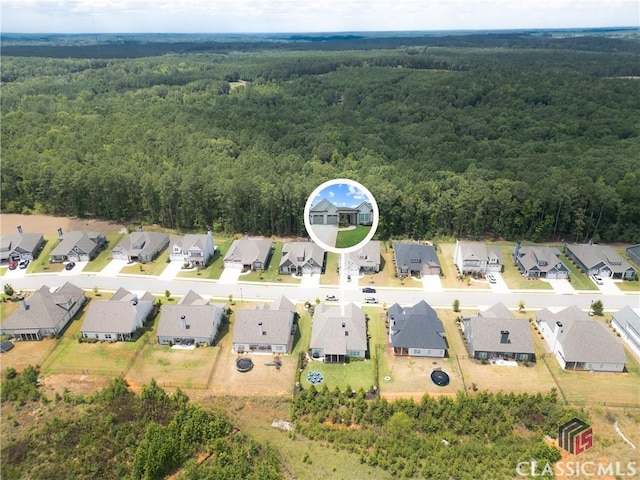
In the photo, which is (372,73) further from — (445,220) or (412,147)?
(445,220)

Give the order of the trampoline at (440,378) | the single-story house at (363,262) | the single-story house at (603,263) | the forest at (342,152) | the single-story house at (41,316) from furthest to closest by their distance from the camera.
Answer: the forest at (342,152) → the single-story house at (363,262) → the single-story house at (603,263) → the single-story house at (41,316) → the trampoline at (440,378)

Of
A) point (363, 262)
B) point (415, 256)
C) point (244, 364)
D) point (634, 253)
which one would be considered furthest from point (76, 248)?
point (634, 253)

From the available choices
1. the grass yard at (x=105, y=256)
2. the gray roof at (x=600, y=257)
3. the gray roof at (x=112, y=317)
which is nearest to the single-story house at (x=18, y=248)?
the grass yard at (x=105, y=256)

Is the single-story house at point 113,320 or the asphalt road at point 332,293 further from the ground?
the single-story house at point 113,320

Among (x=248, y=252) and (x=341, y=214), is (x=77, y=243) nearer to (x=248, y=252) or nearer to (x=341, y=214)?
(x=248, y=252)

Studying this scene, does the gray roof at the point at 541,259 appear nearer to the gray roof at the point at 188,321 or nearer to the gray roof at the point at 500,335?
the gray roof at the point at 500,335

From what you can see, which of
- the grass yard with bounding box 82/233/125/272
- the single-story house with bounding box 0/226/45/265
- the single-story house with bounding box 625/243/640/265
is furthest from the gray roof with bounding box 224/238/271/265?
the single-story house with bounding box 625/243/640/265
